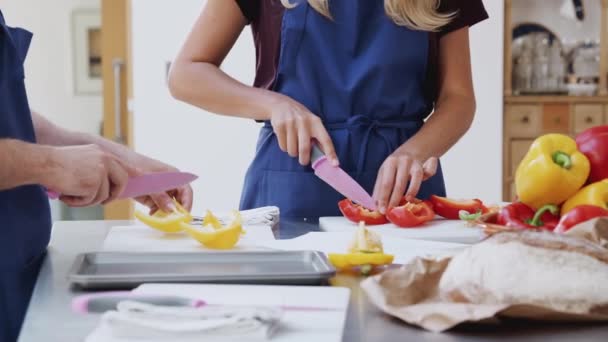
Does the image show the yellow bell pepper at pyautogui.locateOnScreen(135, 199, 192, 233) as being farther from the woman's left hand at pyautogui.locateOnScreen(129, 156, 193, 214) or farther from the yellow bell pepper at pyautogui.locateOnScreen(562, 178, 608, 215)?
the yellow bell pepper at pyautogui.locateOnScreen(562, 178, 608, 215)

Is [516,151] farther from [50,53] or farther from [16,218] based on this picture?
[50,53]

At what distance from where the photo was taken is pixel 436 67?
181 cm

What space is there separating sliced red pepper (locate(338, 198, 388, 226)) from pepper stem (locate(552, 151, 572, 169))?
284 mm

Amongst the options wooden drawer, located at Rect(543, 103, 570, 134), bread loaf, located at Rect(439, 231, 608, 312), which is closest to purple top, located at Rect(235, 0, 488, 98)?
bread loaf, located at Rect(439, 231, 608, 312)

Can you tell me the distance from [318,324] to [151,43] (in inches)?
139

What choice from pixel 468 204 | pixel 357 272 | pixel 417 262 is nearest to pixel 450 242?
pixel 468 204

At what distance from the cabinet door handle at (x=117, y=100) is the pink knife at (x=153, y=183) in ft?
11.1

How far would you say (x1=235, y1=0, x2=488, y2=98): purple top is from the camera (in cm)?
176

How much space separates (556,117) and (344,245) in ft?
10.7

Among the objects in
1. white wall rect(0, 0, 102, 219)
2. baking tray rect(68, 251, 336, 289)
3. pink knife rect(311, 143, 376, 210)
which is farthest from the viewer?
white wall rect(0, 0, 102, 219)

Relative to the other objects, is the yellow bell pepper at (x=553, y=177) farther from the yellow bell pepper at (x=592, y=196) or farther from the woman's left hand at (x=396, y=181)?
the woman's left hand at (x=396, y=181)

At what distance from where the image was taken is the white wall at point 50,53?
7.14 m

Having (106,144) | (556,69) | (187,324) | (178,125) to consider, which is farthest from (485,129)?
(187,324)

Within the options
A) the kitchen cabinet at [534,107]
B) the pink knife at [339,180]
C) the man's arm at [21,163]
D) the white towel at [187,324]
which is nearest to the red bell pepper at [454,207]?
the pink knife at [339,180]
